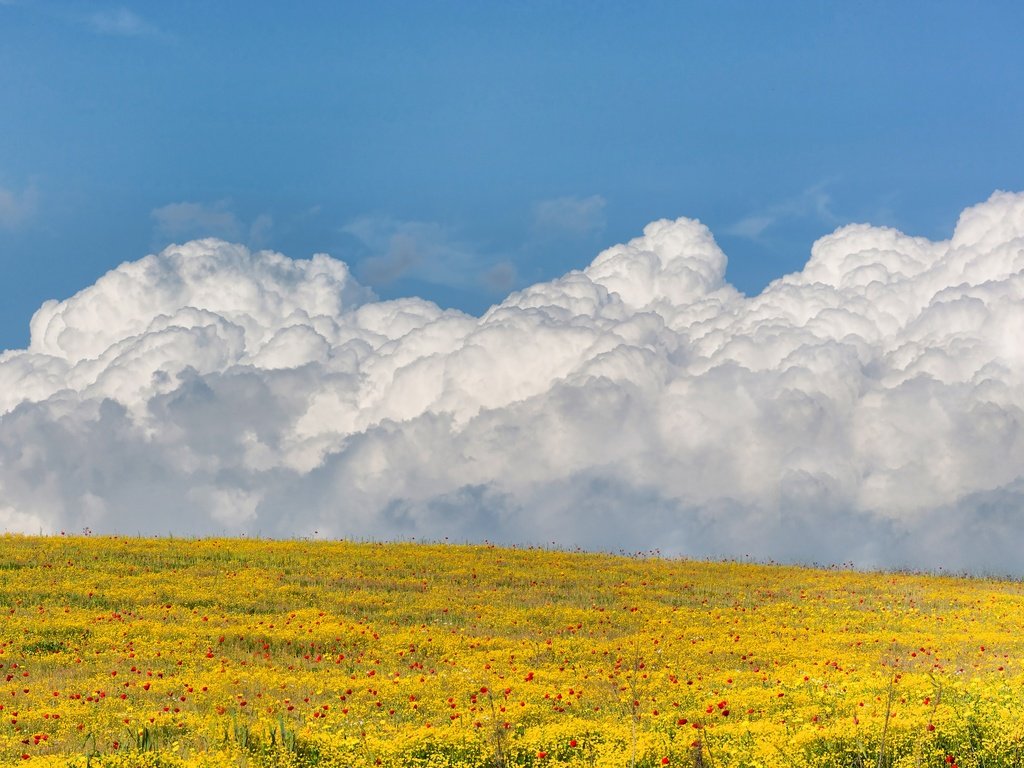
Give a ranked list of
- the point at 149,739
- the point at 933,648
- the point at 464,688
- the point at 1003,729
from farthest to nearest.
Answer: the point at 933,648 → the point at 464,688 → the point at 149,739 → the point at 1003,729

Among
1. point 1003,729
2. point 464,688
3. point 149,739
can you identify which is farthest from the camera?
point 464,688

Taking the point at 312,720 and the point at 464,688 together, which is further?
the point at 464,688

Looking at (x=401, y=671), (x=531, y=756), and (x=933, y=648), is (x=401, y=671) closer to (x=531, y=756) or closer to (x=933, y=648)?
(x=531, y=756)

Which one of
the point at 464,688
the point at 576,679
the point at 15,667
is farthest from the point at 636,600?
the point at 15,667

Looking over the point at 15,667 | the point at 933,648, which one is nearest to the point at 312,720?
the point at 15,667

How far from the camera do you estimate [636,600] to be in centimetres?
3762

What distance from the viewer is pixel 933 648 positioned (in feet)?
99.2

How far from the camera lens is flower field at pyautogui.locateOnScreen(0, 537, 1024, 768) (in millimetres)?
16109

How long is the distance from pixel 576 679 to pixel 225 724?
28.2 ft

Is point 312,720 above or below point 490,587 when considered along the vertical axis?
below

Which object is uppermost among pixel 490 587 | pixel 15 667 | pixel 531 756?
pixel 490 587

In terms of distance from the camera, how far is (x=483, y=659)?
2667 cm

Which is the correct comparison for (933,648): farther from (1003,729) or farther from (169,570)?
(169,570)

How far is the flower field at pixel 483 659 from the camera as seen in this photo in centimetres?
1611
